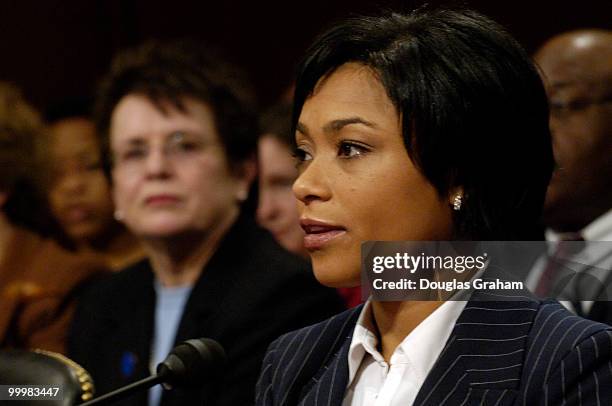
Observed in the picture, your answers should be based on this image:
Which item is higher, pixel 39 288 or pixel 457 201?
pixel 39 288

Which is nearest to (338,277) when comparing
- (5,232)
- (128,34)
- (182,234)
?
(182,234)

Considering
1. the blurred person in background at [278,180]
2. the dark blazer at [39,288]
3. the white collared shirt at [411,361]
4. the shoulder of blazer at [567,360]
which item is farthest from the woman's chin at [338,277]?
the blurred person in background at [278,180]

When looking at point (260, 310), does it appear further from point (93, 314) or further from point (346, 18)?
point (346, 18)

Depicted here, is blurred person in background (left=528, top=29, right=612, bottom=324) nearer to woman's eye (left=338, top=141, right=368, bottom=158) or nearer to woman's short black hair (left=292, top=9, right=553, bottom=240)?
woman's short black hair (left=292, top=9, right=553, bottom=240)

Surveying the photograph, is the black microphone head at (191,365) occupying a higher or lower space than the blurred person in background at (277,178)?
lower

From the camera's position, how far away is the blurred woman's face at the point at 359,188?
52.8 inches

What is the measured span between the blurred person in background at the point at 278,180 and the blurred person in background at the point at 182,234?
49 cm

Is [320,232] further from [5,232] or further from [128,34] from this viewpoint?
[128,34]

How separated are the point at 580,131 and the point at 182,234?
909 mm

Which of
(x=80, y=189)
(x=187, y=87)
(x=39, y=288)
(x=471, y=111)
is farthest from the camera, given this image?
(x=80, y=189)

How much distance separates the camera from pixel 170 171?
2.31 metres

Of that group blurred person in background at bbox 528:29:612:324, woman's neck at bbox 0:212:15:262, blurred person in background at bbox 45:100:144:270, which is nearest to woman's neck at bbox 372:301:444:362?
blurred person in background at bbox 528:29:612:324

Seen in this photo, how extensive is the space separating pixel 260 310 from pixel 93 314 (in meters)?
0.49

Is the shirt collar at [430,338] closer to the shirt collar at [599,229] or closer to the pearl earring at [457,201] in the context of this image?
the pearl earring at [457,201]
